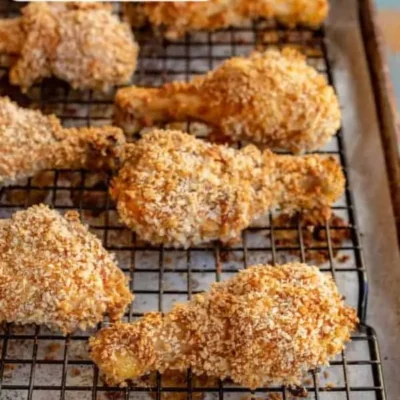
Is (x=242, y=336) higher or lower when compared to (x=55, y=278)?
lower

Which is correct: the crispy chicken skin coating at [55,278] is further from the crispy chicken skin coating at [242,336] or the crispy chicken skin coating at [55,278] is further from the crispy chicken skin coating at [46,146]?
the crispy chicken skin coating at [46,146]

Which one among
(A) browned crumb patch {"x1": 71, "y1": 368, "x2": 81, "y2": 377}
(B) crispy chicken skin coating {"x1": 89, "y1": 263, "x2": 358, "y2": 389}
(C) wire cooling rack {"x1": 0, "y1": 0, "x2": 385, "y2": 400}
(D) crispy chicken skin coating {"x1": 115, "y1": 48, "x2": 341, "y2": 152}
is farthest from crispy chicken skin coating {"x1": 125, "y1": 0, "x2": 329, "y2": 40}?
(A) browned crumb patch {"x1": 71, "y1": 368, "x2": 81, "y2": 377}

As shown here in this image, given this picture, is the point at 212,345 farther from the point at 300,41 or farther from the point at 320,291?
the point at 300,41

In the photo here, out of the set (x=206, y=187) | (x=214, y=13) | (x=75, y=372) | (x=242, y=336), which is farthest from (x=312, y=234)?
(x=214, y=13)

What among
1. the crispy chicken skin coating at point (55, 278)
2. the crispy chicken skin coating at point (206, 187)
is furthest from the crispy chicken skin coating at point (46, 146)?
the crispy chicken skin coating at point (55, 278)

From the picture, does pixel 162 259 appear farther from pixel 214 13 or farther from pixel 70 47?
pixel 214 13

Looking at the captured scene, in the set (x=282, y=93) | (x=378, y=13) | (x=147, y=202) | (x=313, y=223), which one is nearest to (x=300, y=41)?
(x=378, y=13)

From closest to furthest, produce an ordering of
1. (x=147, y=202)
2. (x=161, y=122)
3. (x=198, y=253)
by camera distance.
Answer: (x=147, y=202) → (x=198, y=253) → (x=161, y=122)
